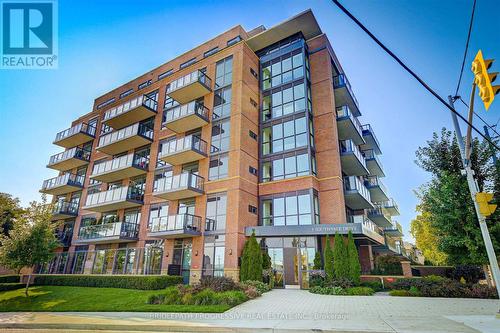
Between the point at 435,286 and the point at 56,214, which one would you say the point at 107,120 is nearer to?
the point at 56,214

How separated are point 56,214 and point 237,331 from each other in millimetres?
31185

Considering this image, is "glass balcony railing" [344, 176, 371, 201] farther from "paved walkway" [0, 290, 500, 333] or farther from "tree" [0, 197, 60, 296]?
"tree" [0, 197, 60, 296]

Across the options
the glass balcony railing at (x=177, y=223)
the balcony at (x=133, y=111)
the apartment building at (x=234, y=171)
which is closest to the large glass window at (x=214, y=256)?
the apartment building at (x=234, y=171)

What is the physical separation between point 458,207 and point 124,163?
25802mm

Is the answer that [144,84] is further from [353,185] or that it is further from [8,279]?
[353,185]

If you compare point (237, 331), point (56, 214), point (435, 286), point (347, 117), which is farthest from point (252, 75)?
point (56, 214)

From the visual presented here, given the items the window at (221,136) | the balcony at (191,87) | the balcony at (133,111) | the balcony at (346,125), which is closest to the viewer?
the window at (221,136)

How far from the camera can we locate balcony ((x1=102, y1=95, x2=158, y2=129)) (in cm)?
2962

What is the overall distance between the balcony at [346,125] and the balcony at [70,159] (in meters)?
28.4

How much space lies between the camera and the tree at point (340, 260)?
17.3 metres

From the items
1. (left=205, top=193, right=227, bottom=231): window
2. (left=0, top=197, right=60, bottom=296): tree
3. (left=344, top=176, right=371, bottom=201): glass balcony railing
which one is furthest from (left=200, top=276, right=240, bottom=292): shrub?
(left=344, top=176, right=371, bottom=201): glass balcony railing

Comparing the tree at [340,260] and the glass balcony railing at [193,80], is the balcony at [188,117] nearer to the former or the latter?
the glass balcony railing at [193,80]

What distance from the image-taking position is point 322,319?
360 inches

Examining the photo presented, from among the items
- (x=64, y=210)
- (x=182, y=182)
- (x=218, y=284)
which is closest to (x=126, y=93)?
(x=64, y=210)
